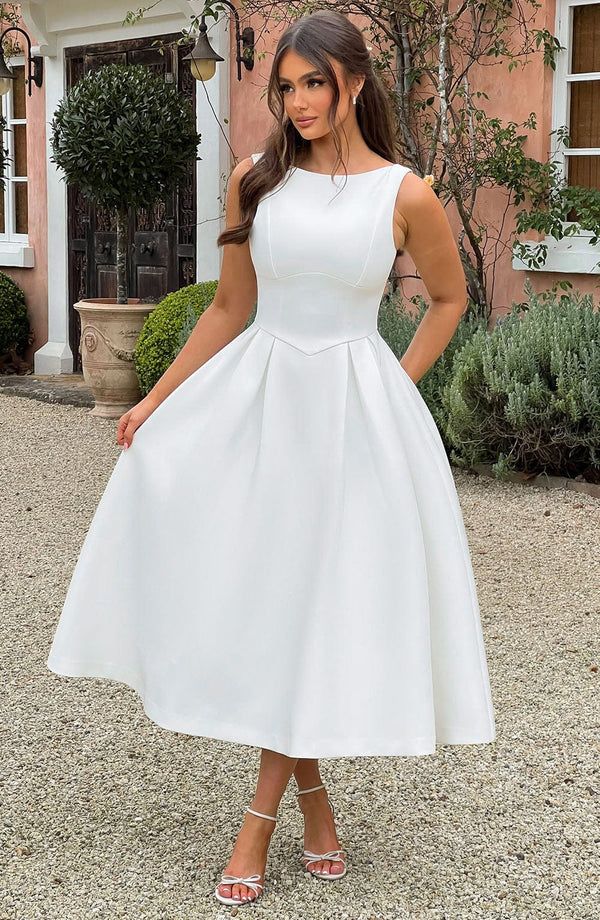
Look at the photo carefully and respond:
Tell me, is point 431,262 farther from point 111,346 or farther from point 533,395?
point 111,346

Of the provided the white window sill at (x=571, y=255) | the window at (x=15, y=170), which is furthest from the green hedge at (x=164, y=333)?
the window at (x=15, y=170)

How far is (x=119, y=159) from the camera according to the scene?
26.5ft

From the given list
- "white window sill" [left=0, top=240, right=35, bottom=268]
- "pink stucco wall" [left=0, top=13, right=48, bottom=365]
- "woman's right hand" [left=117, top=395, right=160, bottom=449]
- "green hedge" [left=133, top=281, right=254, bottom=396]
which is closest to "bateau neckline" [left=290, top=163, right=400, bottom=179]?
"woman's right hand" [left=117, top=395, right=160, bottom=449]

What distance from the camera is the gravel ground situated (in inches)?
97.6

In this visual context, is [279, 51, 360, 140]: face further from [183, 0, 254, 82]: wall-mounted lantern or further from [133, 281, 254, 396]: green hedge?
[183, 0, 254, 82]: wall-mounted lantern

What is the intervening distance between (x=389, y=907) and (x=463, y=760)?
2.57ft

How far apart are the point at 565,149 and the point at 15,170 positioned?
19.7 feet

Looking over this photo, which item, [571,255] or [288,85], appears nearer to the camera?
[288,85]

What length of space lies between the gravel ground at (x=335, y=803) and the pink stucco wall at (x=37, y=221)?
6.81 meters

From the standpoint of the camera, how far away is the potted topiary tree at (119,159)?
805 cm

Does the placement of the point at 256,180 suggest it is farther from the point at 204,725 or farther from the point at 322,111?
the point at 204,725

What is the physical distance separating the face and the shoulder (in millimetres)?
171

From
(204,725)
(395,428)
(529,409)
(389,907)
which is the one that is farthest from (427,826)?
→ (529,409)

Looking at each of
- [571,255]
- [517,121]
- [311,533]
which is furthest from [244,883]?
[517,121]
